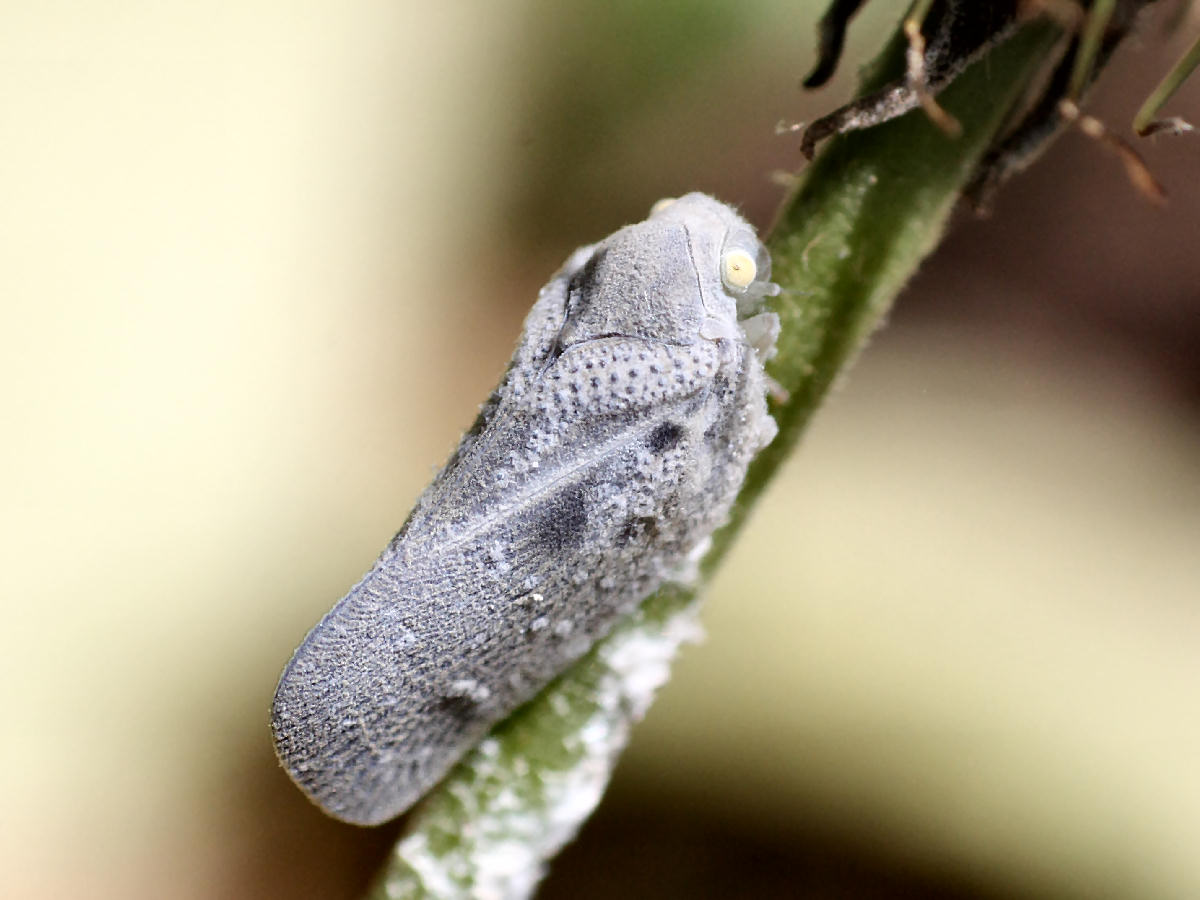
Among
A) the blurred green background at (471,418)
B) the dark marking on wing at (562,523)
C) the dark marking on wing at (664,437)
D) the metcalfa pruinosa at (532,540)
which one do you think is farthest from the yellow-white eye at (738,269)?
the blurred green background at (471,418)

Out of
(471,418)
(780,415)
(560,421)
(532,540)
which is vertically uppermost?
(780,415)

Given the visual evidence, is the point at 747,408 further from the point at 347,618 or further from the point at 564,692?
the point at 347,618

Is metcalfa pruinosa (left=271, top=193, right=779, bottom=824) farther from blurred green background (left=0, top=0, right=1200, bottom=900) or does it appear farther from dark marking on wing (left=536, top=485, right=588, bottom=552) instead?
blurred green background (left=0, top=0, right=1200, bottom=900)

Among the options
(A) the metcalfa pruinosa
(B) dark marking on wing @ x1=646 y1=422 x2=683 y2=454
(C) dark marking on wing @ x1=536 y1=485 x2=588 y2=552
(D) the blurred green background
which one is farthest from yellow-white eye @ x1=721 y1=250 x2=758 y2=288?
(D) the blurred green background

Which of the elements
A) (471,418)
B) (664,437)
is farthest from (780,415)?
(471,418)

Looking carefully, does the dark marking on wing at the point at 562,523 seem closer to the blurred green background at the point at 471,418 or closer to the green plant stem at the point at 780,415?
the green plant stem at the point at 780,415

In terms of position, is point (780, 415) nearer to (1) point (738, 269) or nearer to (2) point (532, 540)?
(1) point (738, 269)

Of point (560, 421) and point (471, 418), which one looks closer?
point (560, 421)
